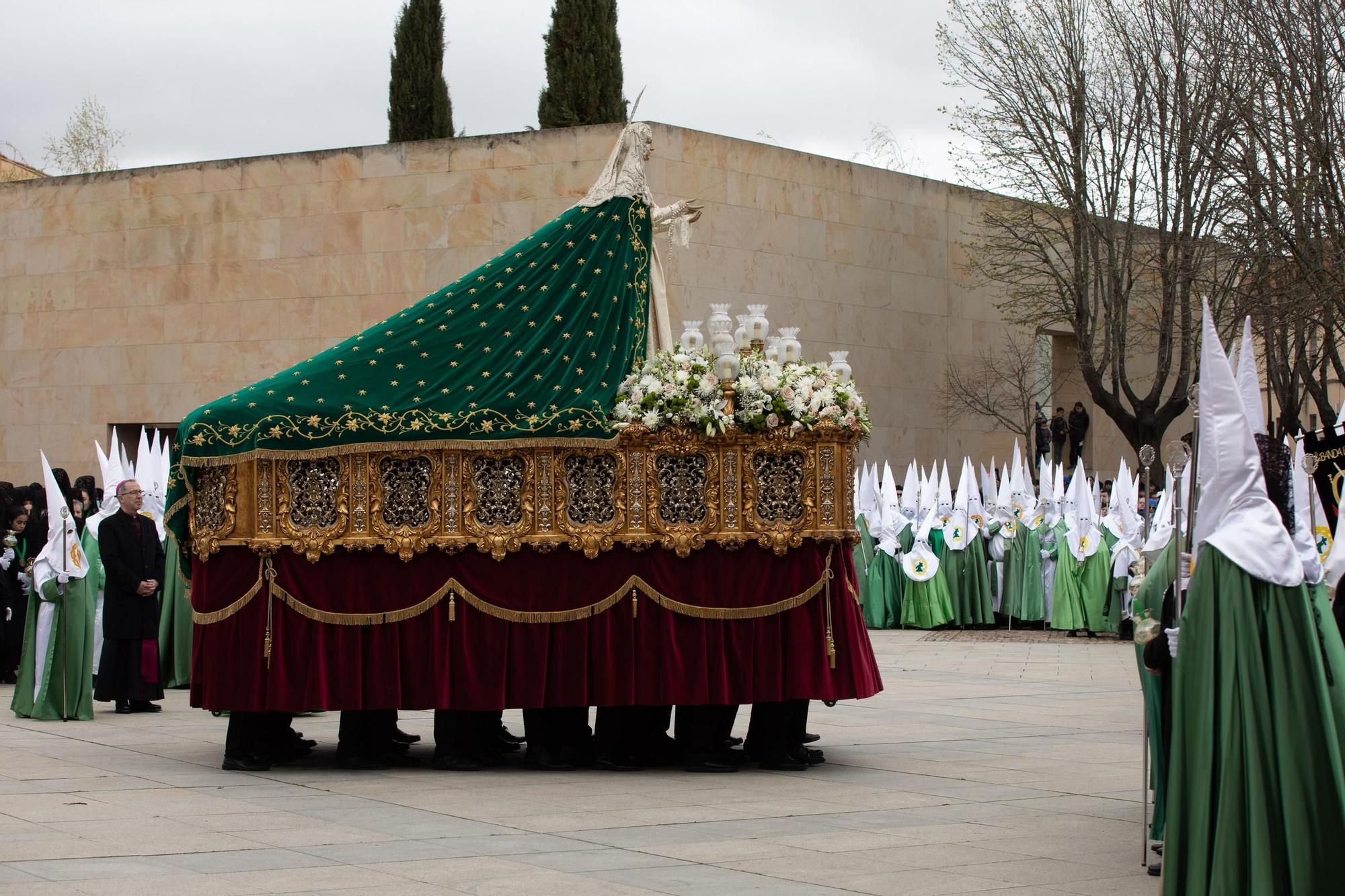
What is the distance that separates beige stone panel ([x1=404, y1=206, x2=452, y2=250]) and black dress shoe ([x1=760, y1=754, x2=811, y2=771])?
20.6 metres

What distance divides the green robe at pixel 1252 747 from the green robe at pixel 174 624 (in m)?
10.3

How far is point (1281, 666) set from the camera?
18.4 ft

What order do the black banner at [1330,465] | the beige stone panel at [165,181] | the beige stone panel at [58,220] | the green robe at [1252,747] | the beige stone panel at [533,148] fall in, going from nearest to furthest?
the green robe at [1252,747], the black banner at [1330,465], the beige stone panel at [533,148], the beige stone panel at [165,181], the beige stone panel at [58,220]

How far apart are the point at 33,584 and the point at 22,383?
2193 centimetres

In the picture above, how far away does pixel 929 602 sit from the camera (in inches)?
885

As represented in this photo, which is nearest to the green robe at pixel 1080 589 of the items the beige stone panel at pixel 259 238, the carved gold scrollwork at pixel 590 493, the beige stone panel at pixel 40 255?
the carved gold scrollwork at pixel 590 493

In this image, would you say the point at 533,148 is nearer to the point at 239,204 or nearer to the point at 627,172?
the point at 239,204

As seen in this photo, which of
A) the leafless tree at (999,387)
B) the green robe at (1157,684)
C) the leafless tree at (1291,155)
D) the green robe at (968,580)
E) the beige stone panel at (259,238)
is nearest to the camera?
the green robe at (1157,684)

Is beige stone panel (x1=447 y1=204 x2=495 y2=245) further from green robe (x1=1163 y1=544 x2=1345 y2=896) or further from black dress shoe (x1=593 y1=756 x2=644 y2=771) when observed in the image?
green robe (x1=1163 y1=544 x2=1345 y2=896)

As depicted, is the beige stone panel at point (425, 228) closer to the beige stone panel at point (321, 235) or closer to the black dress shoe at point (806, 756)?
the beige stone panel at point (321, 235)

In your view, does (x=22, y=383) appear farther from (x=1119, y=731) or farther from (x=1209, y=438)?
(x=1209, y=438)

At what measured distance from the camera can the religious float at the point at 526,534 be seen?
32.2 feet

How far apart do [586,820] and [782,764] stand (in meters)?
2.07

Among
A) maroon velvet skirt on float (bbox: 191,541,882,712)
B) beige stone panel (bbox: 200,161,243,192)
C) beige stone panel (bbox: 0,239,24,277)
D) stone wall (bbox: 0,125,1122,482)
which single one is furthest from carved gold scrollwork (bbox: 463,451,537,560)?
beige stone panel (bbox: 0,239,24,277)
